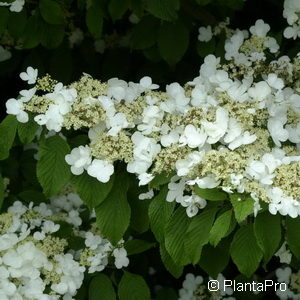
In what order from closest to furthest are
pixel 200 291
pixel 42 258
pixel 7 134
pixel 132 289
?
pixel 7 134, pixel 42 258, pixel 132 289, pixel 200 291

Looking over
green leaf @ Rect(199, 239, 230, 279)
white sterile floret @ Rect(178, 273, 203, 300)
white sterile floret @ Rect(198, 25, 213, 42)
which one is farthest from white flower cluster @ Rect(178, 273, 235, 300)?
white sterile floret @ Rect(198, 25, 213, 42)

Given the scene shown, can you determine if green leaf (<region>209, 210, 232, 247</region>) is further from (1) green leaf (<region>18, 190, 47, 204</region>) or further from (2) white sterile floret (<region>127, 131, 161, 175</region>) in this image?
(1) green leaf (<region>18, 190, 47, 204</region>)

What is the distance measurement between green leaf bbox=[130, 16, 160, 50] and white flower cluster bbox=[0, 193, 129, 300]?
2.58 ft

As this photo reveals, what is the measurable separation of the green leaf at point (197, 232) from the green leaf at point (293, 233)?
177 mm

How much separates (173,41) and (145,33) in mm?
146

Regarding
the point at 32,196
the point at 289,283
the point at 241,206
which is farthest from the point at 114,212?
the point at 289,283

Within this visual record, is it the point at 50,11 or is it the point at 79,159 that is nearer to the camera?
the point at 79,159

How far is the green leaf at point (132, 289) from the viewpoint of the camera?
2.15m

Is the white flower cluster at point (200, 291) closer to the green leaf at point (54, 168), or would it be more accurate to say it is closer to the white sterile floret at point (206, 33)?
the white sterile floret at point (206, 33)

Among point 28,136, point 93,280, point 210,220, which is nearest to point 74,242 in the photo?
point 93,280

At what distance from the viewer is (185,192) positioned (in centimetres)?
170

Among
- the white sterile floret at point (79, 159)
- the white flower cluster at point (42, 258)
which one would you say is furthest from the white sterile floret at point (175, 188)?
the white flower cluster at point (42, 258)

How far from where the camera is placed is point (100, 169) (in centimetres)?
168

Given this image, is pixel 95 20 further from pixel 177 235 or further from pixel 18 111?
pixel 177 235
